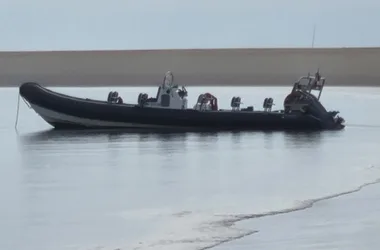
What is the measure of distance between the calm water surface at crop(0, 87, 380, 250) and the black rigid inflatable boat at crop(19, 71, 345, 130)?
1.94 metres

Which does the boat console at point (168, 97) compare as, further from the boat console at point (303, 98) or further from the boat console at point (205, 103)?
the boat console at point (303, 98)

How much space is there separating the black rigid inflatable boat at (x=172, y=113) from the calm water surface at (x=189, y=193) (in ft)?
6.37

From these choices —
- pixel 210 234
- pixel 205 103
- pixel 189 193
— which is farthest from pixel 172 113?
pixel 210 234

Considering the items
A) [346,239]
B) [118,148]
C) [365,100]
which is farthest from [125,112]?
[365,100]

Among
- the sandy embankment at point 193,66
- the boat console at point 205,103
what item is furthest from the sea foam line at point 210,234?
the sandy embankment at point 193,66

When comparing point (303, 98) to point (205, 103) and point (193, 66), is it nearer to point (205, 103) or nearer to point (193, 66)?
point (205, 103)

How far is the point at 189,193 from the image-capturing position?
17.0 metres

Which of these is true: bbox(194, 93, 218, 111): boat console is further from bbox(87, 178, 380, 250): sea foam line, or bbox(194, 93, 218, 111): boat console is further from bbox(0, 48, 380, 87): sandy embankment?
bbox(0, 48, 380, 87): sandy embankment

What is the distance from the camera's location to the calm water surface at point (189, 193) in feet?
43.7

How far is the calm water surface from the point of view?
1331cm

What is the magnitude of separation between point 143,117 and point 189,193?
43.5 ft

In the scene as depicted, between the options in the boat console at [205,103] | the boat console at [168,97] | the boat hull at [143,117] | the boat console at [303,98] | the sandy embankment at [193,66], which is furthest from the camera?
the sandy embankment at [193,66]

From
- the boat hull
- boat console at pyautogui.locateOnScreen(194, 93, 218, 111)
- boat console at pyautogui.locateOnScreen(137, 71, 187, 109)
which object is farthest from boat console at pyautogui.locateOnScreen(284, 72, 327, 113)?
boat console at pyautogui.locateOnScreen(137, 71, 187, 109)

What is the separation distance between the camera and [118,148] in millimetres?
25406
